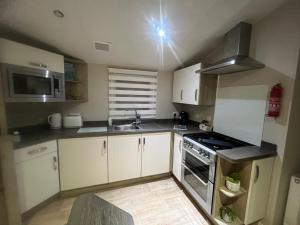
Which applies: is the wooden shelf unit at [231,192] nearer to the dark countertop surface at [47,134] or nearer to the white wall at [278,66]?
the white wall at [278,66]

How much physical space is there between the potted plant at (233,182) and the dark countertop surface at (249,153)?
293 millimetres

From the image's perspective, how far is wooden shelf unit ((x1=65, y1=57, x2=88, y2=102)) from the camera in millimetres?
2336

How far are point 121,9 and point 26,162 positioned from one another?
1.91 meters

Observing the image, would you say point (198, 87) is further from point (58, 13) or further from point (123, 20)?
point (58, 13)

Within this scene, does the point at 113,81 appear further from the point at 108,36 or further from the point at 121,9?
the point at 121,9

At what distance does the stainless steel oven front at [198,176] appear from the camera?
1.58 metres

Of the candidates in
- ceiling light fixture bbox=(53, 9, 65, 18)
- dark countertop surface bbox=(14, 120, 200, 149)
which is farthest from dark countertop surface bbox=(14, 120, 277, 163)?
ceiling light fixture bbox=(53, 9, 65, 18)

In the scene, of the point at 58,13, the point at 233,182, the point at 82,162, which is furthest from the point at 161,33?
the point at 82,162

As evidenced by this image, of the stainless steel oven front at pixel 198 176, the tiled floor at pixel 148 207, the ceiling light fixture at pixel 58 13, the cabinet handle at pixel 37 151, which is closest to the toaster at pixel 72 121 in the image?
the cabinet handle at pixel 37 151

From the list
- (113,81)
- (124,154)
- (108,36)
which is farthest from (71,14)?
(124,154)

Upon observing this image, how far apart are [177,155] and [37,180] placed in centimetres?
184

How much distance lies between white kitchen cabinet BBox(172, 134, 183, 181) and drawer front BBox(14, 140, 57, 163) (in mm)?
1694

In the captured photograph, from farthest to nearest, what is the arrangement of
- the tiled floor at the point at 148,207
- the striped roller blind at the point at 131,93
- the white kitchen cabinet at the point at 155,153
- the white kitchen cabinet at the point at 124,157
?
the striped roller blind at the point at 131,93, the white kitchen cabinet at the point at 155,153, the white kitchen cabinet at the point at 124,157, the tiled floor at the point at 148,207

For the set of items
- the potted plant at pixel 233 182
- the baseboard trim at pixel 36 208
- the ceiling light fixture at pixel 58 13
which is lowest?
the baseboard trim at pixel 36 208
